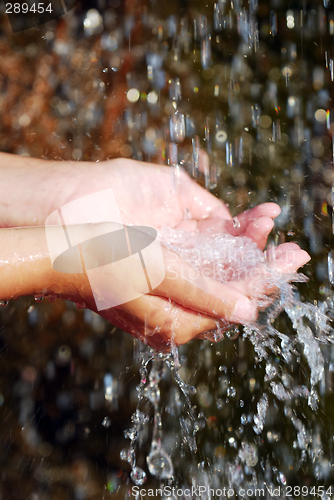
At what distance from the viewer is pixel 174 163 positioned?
2.22 metres

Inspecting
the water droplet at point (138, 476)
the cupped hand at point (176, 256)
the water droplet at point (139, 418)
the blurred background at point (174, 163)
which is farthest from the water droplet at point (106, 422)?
the cupped hand at point (176, 256)

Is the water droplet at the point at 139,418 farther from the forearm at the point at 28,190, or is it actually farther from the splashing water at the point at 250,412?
the forearm at the point at 28,190

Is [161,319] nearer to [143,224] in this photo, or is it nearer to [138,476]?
[143,224]

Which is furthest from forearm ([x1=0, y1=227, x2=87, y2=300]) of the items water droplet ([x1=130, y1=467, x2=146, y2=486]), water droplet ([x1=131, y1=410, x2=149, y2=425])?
water droplet ([x1=130, y1=467, x2=146, y2=486])

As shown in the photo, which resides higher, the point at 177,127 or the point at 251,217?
the point at 177,127

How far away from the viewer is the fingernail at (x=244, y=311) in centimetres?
91

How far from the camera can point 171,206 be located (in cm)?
139

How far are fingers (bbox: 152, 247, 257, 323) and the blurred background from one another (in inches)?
36.4

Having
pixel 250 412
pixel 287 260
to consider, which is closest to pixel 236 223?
pixel 287 260

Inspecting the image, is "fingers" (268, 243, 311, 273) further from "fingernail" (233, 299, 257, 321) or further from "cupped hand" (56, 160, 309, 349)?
"fingernail" (233, 299, 257, 321)

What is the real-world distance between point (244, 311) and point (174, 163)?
145cm

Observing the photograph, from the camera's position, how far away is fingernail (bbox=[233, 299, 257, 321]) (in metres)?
0.91

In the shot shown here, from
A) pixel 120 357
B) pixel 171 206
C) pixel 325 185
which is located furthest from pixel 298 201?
pixel 120 357

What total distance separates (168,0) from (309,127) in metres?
1.06
